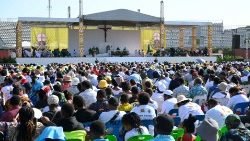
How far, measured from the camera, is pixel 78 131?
20.2 ft

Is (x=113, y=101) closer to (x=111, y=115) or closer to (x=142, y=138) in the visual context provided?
(x=111, y=115)

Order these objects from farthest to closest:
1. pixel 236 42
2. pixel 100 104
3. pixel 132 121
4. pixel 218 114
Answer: pixel 236 42 < pixel 100 104 < pixel 218 114 < pixel 132 121

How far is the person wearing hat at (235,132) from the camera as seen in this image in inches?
228

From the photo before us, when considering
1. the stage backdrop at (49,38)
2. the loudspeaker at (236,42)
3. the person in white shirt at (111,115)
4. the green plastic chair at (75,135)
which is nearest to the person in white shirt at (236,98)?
the person in white shirt at (111,115)

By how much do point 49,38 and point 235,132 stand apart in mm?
41359

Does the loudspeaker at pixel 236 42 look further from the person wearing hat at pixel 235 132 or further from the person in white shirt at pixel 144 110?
the person wearing hat at pixel 235 132

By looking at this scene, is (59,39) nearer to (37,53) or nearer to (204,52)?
(37,53)

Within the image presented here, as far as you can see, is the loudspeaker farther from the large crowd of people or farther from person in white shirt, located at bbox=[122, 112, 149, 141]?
person in white shirt, located at bbox=[122, 112, 149, 141]

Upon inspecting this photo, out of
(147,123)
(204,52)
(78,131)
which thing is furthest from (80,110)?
(204,52)

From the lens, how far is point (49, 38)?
151ft

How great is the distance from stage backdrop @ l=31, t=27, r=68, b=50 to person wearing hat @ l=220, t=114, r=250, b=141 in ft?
131

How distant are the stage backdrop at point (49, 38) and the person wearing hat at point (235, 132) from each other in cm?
3995

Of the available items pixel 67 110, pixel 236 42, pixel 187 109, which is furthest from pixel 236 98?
pixel 236 42

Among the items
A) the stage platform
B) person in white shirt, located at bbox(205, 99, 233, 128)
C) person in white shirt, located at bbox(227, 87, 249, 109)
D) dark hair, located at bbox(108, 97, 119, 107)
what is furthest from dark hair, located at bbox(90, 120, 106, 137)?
the stage platform
